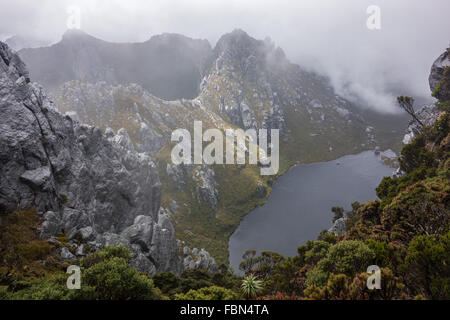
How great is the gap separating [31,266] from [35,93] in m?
50.9

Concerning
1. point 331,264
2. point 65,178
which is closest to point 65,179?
point 65,178

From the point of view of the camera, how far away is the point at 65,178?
66625 millimetres

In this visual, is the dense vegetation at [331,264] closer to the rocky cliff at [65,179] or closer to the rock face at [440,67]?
the rocky cliff at [65,179]

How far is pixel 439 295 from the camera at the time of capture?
23594 mm

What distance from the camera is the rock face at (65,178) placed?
173ft

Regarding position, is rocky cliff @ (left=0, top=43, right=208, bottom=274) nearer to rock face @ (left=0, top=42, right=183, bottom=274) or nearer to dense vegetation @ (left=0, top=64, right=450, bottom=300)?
rock face @ (left=0, top=42, right=183, bottom=274)

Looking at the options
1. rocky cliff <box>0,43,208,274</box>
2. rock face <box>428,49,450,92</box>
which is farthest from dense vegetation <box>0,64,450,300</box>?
rock face <box>428,49,450,92</box>

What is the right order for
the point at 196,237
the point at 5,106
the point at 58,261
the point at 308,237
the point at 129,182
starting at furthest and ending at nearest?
the point at 196,237, the point at 308,237, the point at 129,182, the point at 5,106, the point at 58,261

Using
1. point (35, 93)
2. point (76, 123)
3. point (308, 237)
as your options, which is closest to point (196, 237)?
point (308, 237)

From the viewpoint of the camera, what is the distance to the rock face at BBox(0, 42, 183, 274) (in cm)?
5288

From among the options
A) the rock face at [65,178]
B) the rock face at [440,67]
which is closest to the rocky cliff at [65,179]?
the rock face at [65,178]

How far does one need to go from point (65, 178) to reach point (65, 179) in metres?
0.30
